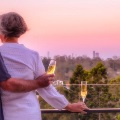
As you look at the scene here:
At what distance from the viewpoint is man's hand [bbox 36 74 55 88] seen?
6.48 feet

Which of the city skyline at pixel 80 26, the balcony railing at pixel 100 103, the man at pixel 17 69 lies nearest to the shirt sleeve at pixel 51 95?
the man at pixel 17 69

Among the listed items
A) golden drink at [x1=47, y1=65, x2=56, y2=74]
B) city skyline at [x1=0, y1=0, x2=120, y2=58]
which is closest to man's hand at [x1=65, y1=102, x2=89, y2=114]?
golden drink at [x1=47, y1=65, x2=56, y2=74]

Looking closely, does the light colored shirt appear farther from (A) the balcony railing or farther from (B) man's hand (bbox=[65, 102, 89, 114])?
(A) the balcony railing

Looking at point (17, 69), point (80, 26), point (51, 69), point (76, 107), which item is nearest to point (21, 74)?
point (17, 69)

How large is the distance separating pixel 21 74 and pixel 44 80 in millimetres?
116

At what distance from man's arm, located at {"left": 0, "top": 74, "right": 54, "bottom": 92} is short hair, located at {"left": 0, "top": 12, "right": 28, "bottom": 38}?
22 centimetres

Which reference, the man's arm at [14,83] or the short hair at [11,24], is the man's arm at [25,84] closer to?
the man's arm at [14,83]

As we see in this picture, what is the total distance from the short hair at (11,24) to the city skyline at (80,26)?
986 centimetres

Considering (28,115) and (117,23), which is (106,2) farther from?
(28,115)

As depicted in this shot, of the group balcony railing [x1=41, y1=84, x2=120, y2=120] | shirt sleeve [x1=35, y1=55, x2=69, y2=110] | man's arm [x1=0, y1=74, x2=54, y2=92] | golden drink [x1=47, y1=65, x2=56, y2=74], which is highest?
golden drink [x1=47, y1=65, x2=56, y2=74]

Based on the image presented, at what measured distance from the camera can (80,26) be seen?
16.4 metres

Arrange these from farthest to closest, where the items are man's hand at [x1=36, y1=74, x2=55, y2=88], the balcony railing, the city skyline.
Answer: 1. the city skyline
2. the balcony railing
3. man's hand at [x1=36, y1=74, x2=55, y2=88]

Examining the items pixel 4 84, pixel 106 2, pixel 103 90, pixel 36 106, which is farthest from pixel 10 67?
pixel 106 2

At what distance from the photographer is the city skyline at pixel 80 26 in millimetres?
13195
